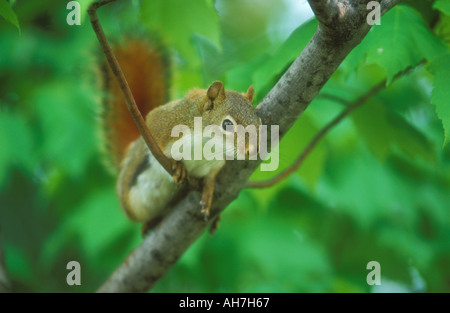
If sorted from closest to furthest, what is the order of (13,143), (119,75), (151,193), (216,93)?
(119,75), (216,93), (151,193), (13,143)

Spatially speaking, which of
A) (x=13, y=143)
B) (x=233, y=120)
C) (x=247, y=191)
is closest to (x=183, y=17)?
(x=233, y=120)

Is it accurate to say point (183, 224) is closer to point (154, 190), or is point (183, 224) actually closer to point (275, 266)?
point (154, 190)

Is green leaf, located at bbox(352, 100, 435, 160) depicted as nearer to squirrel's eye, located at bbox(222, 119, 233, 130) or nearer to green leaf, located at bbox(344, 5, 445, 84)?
green leaf, located at bbox(344, 5, 445, 84)

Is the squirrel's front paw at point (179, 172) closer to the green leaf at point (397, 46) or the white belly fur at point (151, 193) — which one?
the white belly fur at point (151, 193)

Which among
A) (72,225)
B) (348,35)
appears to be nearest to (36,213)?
(72,225)

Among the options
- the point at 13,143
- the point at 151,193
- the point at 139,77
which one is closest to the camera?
the point at 151,193

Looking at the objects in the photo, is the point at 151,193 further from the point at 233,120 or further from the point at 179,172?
the point at 233,120
